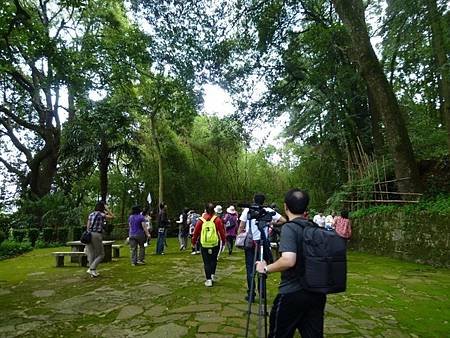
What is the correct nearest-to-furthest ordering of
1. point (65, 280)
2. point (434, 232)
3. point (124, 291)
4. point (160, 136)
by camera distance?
point (124, 291), point (65, 280), point (434, 232), point (160, 136)

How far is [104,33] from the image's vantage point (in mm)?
17781

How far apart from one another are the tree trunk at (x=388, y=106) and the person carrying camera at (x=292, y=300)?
8052 millimetres

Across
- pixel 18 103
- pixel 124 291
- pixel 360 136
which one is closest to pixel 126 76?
pixel 18 103

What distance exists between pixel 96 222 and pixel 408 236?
283 inches

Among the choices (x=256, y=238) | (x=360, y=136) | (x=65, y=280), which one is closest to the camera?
(x=256, y=238)

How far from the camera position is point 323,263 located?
7.06 feet

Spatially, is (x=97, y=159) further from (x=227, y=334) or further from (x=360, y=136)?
(x=227, y=334)

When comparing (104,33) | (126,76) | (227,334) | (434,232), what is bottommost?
(227,334)

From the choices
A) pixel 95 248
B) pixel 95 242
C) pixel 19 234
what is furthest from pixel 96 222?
pixel 19 234

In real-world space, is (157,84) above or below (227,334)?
above

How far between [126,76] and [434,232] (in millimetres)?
11662

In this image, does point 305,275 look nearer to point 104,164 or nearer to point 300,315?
point 300,315

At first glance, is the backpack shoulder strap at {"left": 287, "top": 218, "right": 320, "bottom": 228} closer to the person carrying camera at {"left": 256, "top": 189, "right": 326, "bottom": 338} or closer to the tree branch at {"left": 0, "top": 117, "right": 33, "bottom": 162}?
the person carrying camera at {"left": 256, "top": 189, "right": 326, "bottom": 338}

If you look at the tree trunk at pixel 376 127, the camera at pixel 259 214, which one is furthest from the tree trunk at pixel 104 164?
the camera at pixel 259 214
